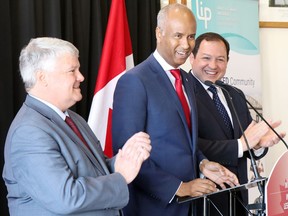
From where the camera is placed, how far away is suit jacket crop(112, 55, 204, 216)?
208cm

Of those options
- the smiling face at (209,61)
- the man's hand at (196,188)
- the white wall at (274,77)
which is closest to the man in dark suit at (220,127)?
the smiling face at (209,61)

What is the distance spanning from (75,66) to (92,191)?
18.1 inches

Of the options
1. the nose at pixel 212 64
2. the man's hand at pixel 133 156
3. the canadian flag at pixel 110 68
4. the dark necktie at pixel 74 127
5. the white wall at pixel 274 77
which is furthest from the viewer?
the white wall at pixel 274 77

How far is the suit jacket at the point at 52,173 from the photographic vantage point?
154 cm

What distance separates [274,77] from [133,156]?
3.18 meters

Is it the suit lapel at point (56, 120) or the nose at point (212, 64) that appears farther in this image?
the nose at point (212, 64)

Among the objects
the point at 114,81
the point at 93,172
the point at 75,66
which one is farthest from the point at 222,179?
the point at 114,81

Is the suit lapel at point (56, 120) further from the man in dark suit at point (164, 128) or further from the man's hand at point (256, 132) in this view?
the man's hand at point (256, 132)

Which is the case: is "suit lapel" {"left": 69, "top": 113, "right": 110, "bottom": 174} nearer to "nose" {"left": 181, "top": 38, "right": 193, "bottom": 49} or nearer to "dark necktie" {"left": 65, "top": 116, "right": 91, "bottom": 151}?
"dark necktie" {"left": 65, "top": 116, "right": 91, "bottom": 151}

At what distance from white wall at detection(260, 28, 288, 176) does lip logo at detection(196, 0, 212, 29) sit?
73cm

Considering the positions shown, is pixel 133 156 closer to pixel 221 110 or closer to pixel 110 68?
pixel 221 110

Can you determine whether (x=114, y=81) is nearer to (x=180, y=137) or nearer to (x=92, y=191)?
(x=180, y=137)

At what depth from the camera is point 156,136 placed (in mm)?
2127

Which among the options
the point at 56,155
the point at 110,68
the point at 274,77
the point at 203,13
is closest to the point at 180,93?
the point at 56,155
